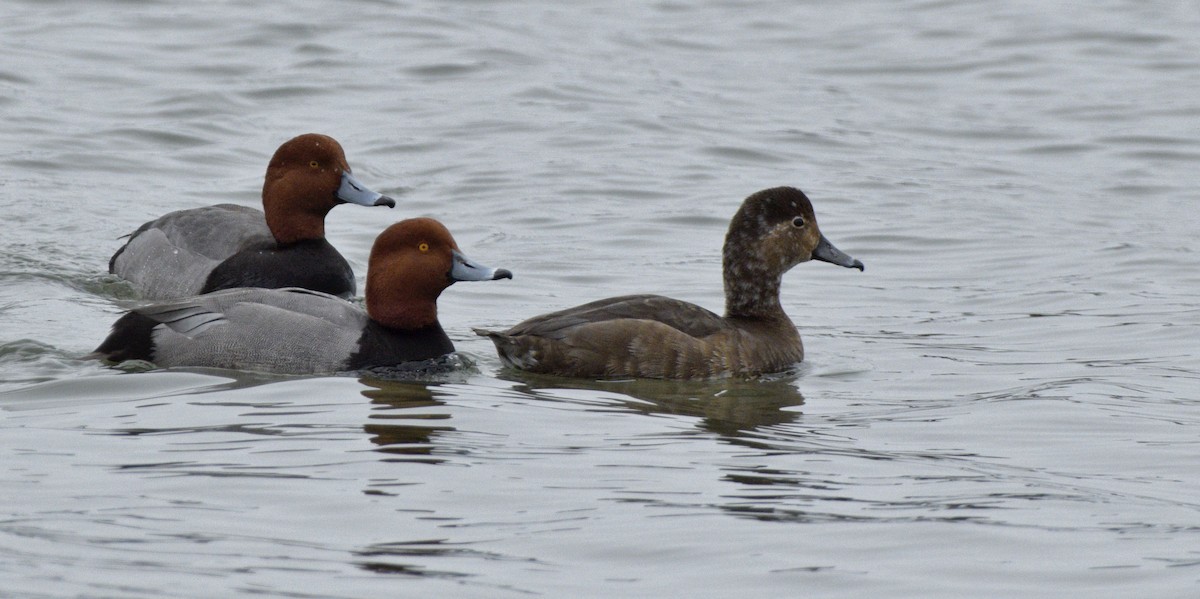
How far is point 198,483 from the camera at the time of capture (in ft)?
20.4

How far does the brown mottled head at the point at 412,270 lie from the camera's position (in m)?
8.63

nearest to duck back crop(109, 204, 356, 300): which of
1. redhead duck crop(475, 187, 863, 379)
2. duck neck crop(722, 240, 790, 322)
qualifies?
redhead duck crop(475, 187, 863, 379)

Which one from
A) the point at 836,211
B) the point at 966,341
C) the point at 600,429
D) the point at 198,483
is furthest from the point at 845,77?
the point at 198,483

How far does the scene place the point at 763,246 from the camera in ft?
30.8

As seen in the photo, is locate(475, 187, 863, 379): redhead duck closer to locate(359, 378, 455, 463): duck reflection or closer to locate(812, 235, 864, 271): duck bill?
locate(812, 235, 864, 271): duck bill

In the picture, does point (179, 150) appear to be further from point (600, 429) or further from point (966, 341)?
point (600, 429)

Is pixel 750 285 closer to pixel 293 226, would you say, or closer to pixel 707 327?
pixel 707 327

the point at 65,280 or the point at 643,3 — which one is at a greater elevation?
the point at 643,3

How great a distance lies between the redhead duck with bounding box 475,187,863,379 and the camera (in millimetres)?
8625

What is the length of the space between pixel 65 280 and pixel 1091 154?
10.1m

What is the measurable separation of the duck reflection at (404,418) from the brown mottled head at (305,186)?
263 centimetres

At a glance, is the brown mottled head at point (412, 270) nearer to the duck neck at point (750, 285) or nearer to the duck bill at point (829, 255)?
the duck neck at point (750, 285)

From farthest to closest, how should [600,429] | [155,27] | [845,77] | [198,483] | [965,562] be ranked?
1. [155,27]
2. [845,77]
3. [600,429]
4. [198,483]
5. [965,562]

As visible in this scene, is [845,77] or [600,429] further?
[845,77]
